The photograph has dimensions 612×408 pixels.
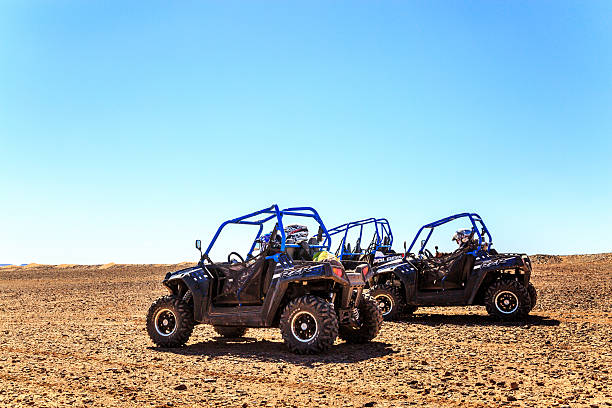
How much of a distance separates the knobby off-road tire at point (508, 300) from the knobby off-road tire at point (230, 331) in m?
5.50

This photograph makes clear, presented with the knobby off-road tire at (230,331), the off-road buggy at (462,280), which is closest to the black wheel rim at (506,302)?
the off-road buggy at (462,280)

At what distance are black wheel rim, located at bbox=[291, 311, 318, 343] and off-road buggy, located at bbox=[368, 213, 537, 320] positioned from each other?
5368mm

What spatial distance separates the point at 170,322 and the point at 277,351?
6.56 feet

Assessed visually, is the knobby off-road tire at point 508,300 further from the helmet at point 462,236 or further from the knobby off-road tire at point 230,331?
the knobby off-road tire at point 230,331

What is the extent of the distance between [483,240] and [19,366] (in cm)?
1009

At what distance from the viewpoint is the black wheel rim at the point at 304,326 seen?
9.34 m

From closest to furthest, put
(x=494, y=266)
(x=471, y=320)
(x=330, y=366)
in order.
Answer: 1. (x=330, y=366)
2. (x=494, y=266)
3. (x=471, y=320)

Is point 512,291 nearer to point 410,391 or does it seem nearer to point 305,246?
point 305,246

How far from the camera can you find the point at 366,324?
1072 centimetres

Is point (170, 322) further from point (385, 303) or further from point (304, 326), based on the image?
point (385, 303)

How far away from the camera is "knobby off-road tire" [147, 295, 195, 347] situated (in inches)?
413

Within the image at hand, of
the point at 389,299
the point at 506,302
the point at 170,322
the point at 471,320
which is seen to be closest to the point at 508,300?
the point at 506,302

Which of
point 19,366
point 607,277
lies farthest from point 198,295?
point 607,277

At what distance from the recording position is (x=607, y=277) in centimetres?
2744
